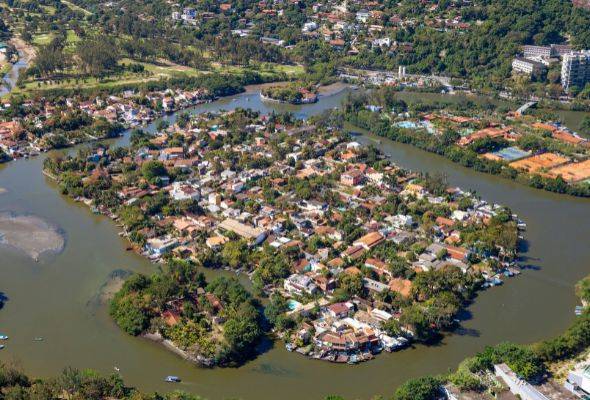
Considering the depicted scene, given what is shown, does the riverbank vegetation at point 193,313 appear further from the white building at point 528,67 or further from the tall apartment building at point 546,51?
the tall apartment building at point 546,51

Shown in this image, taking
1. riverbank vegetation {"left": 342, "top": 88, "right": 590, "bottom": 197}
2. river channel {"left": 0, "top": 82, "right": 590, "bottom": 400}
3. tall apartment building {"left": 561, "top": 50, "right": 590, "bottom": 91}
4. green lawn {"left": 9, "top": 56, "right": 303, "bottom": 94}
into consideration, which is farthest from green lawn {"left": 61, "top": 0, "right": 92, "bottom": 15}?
tall apartment building {"left": 561, "top": 50, "right": 590, "bottom": 91}

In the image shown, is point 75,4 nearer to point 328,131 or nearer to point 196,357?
point 328,131

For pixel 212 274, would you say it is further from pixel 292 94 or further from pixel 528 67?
pixel 528 67

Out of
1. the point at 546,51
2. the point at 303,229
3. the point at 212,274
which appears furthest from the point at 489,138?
the point at 212,274

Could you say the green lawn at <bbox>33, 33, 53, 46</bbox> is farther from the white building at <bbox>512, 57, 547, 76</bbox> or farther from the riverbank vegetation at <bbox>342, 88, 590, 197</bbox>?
the white building at <bbox>512, 57, 547, 76</bbox>

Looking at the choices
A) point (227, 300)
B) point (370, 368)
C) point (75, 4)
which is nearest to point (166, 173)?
point (227, 300)
